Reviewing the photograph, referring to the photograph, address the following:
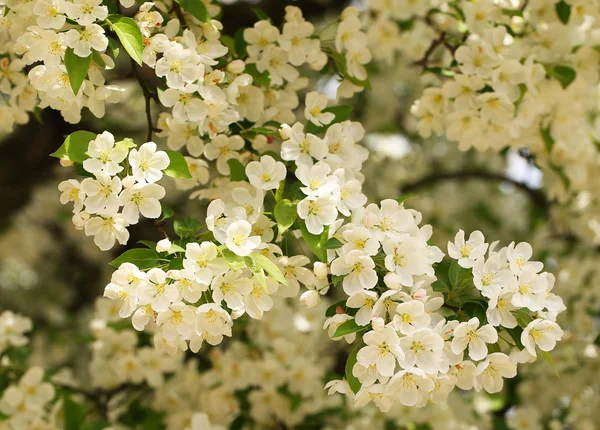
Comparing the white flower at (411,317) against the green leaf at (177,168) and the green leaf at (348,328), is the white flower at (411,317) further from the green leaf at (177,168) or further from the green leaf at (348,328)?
the green leaf at (177,168)

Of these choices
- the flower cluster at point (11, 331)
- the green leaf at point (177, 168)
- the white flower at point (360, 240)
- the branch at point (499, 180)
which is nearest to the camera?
the white flower at point (360, 240)

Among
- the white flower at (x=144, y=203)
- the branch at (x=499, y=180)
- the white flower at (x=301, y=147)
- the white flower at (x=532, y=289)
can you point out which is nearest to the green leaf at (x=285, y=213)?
the white flower at (x=301, y=147)

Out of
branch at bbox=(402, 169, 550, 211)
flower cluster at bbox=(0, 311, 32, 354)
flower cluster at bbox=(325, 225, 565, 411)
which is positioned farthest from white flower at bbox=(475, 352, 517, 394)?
branch at bbox=(402, 169, 550, 211)

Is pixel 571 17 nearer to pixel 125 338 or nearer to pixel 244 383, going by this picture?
pixel 244 383

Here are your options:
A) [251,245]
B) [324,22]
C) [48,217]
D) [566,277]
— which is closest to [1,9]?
[251,245]

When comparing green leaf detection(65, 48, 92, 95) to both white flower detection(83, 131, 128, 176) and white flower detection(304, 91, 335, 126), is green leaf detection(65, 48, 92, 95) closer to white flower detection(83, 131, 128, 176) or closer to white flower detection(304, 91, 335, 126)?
white flower detection(83, 131, 128, 176)

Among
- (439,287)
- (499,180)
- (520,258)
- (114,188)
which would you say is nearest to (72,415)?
(114,188)
